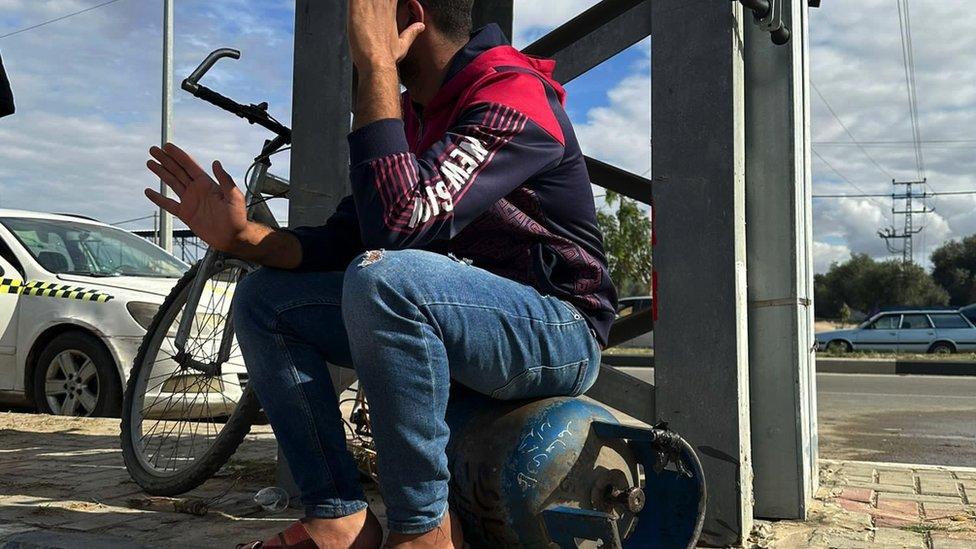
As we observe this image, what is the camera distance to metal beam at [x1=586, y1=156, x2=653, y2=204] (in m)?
3.50

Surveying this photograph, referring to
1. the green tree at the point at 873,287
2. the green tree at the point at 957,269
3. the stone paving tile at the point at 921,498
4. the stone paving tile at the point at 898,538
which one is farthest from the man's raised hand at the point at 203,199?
the green tree at the point at 957,269

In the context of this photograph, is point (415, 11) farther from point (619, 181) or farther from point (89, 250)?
point (89, 250)

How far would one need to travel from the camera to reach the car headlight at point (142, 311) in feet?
21.2

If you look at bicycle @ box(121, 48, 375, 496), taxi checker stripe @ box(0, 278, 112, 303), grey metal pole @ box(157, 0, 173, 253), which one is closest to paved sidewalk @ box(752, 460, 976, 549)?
bicycle @ box(121, 48, 375, 496)

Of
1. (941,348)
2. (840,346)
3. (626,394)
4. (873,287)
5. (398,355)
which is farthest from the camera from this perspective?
(873,287)

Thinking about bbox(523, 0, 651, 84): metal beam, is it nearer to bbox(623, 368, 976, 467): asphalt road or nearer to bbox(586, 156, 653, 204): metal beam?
bbox(586, 156, 653, 204): metal beam

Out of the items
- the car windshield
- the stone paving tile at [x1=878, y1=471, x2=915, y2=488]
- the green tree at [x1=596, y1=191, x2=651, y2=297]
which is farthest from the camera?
the green tree at [x1=596, y1=191, x2=651, y2=297]

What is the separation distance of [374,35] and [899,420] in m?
8.26

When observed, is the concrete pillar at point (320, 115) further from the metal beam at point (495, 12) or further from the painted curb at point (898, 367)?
the painted curb at point (898, 367)

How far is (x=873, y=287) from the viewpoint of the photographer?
62750mm

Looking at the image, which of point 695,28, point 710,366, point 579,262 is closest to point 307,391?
point 579,262

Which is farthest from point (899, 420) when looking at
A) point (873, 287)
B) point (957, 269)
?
point (957, 269)

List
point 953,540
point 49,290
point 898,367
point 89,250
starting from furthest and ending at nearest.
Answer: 1. point 898,367
2. point 89,250
3. point 49,290
4. point 953,540

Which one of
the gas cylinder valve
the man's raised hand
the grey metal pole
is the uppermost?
the grey metal pole
